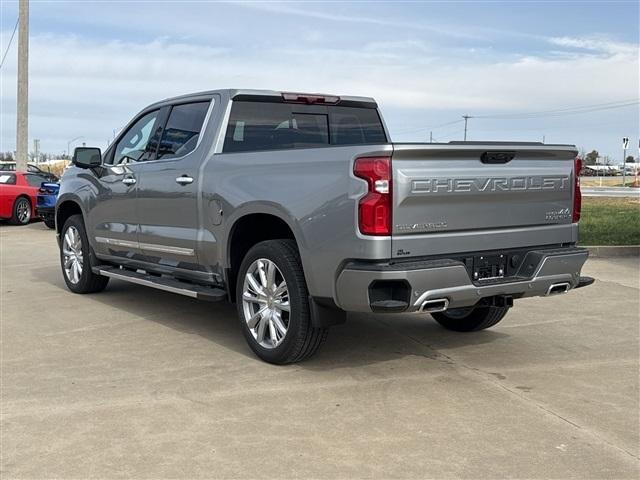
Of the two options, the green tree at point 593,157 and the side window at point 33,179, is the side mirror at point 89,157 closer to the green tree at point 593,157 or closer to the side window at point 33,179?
the side window at point 33,179

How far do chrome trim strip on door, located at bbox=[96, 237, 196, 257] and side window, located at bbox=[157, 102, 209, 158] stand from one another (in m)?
0.81

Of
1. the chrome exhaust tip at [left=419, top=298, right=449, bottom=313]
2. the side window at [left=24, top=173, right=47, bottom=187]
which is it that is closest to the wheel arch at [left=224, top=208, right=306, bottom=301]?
the chrome exhaust tip at [left=419, top=298, right=449, bottom=313]

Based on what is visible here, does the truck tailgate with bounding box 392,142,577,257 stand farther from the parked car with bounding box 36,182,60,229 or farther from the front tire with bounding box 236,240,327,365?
the parked car with bounding box 36,182,60,229

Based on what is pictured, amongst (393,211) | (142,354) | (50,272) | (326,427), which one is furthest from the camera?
(50,272)

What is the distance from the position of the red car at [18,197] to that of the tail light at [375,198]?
15690mm

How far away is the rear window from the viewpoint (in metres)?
5.91

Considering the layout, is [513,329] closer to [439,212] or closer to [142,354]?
[439,212]

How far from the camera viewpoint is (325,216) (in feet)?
14.9

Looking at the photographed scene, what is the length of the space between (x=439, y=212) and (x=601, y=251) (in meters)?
7.40

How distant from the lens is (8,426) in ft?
13.0

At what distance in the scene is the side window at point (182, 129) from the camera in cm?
606

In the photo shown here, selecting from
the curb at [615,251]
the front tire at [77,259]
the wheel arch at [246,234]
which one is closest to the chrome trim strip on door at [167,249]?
the wheel arch at [246,234]

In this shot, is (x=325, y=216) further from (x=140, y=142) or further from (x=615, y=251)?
(x=615, y=251)

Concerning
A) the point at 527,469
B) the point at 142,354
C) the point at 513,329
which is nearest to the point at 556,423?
the point at 527,469
